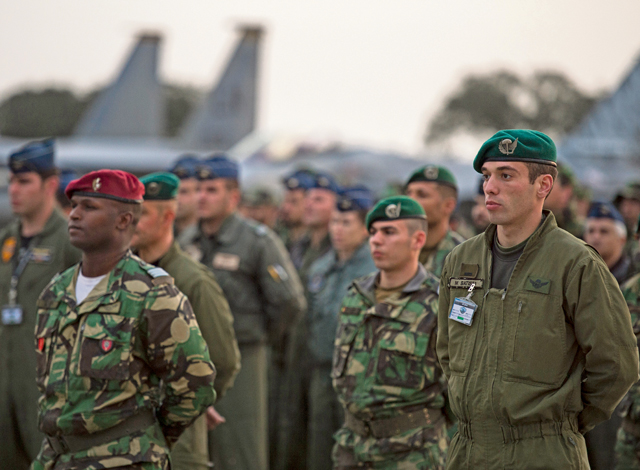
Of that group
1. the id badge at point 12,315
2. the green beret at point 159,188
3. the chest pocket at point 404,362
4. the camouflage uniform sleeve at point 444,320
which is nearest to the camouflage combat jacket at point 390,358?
the chest pocket at point 404,362

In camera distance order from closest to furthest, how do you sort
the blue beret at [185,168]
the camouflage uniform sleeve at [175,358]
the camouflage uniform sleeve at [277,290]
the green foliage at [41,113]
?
the camouflage uniform sleeve at [175,358], the camouflage uniform sleeve at [277,290], the blue beret at [185,168], the green foliage at [41,113]

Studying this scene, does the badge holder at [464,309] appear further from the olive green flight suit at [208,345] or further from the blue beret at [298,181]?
the blue beret at [298,181]

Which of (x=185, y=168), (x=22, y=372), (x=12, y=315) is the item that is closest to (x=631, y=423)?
(x=22, y=372)

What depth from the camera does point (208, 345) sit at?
3.89 metres

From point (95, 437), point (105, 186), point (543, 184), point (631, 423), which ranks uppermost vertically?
point (543, 184)

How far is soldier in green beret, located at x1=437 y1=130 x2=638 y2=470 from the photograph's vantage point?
8.74 feet

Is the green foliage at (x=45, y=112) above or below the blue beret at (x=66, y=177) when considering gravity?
below

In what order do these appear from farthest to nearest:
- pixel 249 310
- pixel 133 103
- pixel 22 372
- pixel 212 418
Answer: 1. pixel 133 103
2. pixel 249 310
3. pixel 22 372
4. pixel 212 418

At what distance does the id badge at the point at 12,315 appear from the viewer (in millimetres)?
4637

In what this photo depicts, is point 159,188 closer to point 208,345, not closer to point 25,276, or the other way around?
point 208,345

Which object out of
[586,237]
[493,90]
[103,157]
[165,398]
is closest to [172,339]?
[165,398]

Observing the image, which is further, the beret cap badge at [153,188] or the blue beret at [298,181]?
the blue beret at [298,181]

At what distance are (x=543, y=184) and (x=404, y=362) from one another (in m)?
1.29

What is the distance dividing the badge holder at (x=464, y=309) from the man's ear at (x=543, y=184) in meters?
0.43
